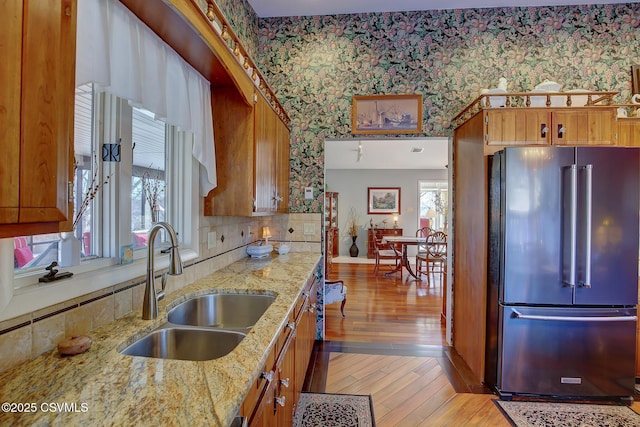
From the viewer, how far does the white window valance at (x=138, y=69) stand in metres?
0.92

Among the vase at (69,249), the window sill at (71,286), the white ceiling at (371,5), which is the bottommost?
the window sill at (71,286)

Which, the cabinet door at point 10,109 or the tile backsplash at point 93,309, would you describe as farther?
the tile backsplash at point 93,309

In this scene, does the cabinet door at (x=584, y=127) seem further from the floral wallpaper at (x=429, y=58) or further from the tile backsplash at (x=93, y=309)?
the tile backsplash at (x=93, y=309)

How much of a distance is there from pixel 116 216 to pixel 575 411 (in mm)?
3007

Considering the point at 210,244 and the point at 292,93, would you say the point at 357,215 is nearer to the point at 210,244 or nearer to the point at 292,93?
the point at 292,93

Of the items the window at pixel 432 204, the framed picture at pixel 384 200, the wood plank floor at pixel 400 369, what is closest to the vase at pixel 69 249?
the wood plank floor at pixel 400 369

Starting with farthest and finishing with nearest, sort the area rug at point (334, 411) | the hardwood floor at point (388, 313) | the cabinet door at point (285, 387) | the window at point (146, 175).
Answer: the hardwood floor at point (388, 313) → the area rug at point (334, 411) → the window at point (146, 175) → the cabinet door at point (285, 387)

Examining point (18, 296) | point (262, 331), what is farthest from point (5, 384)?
point (262, 331)

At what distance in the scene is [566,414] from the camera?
6.19 feet

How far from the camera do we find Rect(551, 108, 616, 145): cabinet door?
7.12ft

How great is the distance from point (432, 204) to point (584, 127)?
6328mm

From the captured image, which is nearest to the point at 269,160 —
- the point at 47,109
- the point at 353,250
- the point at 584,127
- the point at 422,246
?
the point at 47,109

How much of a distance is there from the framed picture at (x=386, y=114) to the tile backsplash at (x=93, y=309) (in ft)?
5.10

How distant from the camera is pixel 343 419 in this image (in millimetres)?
1809
